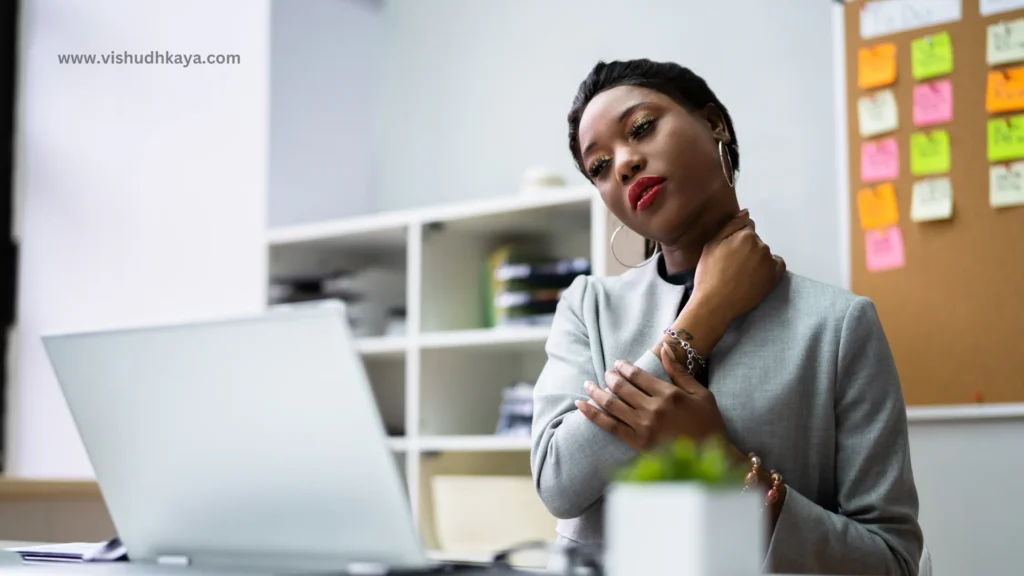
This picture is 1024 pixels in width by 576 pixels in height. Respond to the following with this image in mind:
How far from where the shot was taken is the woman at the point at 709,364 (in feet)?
3.97

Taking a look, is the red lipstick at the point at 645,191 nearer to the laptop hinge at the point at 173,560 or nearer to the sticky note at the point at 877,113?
the laptop hinge at the point at 173,560

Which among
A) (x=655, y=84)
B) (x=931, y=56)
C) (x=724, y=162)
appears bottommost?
(x=724, y=162)

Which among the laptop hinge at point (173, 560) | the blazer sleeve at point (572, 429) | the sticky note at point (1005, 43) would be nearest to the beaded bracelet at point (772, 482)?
the blazer sleeve at point (572, 429)

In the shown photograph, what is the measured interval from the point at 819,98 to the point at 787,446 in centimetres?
156

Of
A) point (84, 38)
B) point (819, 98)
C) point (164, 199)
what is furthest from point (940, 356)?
point (84, 38)

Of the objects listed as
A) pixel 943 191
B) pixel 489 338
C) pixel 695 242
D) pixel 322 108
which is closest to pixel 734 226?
pixel 695 242

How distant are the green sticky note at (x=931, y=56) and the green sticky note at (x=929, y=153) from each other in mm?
131

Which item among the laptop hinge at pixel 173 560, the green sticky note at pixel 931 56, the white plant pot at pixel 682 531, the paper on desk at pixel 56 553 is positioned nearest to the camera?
the white plant pot at pixel 682 531

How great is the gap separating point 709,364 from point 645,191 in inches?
9.0

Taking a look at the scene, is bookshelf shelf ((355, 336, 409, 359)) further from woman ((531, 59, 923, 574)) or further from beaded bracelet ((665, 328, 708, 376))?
beaded bracelet ((665, 328, 708, 376))

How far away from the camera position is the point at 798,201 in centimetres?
265

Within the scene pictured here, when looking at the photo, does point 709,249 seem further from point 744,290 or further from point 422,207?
point 422,207

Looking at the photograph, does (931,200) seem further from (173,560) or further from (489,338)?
(173,560)

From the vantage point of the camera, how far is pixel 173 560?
1050 mm
